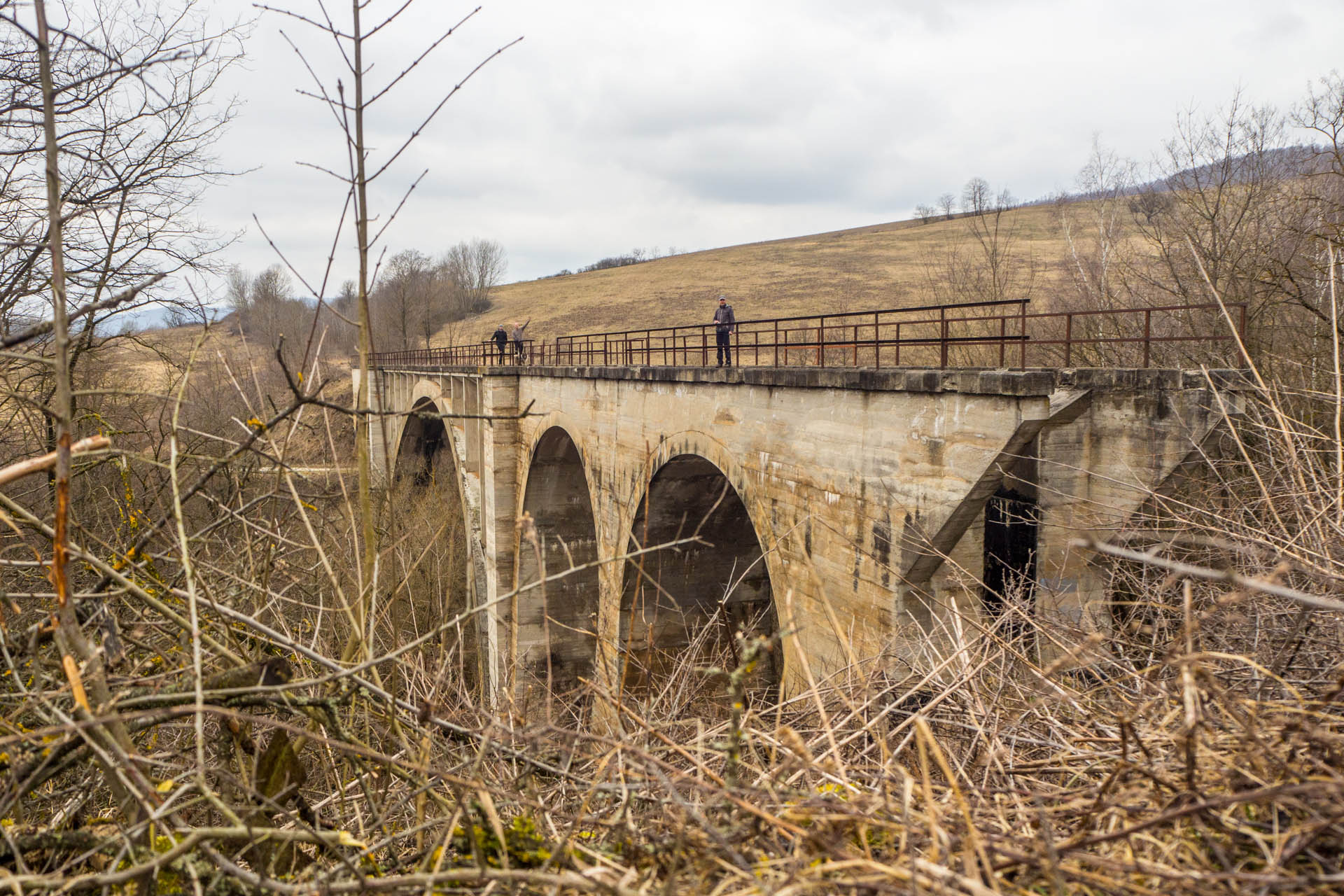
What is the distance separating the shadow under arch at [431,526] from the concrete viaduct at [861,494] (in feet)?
2.45

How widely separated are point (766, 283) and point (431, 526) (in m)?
59.9

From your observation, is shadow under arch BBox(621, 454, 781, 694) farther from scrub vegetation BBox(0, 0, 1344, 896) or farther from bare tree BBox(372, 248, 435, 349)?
bare tree BBox(372, 248, 435, 349)

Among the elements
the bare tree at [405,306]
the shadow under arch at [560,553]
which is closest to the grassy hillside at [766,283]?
the bare tree at [405,306]

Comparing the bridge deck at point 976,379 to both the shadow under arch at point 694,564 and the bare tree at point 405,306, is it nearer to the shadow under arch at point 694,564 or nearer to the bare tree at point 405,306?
the shadow under arch at point 694,564

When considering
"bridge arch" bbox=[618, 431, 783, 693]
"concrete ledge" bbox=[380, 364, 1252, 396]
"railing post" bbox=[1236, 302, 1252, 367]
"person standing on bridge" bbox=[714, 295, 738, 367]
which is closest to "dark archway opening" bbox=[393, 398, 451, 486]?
"bridge arch" bbox=[618, 431, 783, 693]

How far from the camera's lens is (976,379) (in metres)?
6.68

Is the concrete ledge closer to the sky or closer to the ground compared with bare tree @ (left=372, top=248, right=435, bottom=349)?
closer to the ground

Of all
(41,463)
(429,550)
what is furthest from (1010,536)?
(41,463)

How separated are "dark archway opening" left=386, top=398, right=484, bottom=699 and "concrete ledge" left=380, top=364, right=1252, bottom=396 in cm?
Result: 342

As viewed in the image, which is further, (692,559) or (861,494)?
(692,559)

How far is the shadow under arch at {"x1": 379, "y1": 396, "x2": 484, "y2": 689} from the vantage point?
7.15 meters

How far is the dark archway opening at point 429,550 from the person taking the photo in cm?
323

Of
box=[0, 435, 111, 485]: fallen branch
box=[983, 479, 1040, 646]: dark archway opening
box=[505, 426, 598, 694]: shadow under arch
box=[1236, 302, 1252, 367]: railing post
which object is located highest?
box=[1236, 302, 1252, 367]: railing post

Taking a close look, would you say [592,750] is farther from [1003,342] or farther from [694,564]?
[694,564]
